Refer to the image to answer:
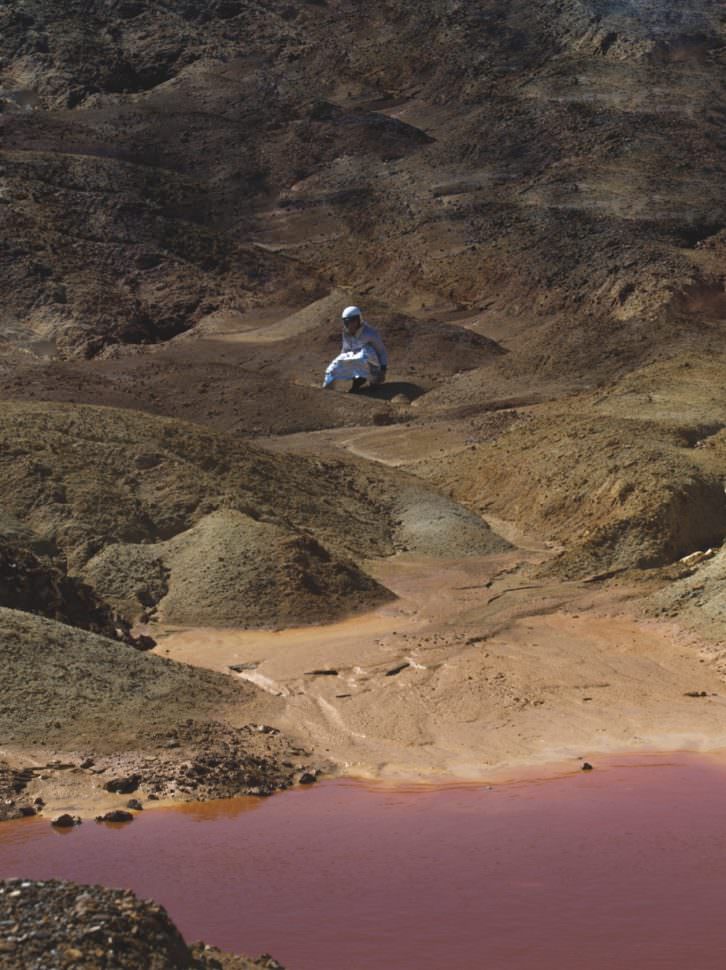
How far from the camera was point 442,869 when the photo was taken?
9969 millimetres

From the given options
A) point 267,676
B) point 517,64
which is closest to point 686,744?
point 267,676

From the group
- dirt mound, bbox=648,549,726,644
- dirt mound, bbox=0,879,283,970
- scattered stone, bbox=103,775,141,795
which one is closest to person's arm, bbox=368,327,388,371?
dirt mound, bbox=648,549,726,644

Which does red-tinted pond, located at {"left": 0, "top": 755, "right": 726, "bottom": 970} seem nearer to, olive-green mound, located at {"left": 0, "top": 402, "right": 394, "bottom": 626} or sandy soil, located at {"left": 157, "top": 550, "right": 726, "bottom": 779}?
sandy soil, located at {"left": 157, "top": 550, "right": 726, "bottom": 779}

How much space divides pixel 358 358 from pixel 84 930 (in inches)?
1055

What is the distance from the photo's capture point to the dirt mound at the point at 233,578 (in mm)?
17047

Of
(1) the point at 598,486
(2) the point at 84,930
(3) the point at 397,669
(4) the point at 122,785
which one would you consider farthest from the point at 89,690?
(1) the point at 598,486

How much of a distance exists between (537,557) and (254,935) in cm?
1159

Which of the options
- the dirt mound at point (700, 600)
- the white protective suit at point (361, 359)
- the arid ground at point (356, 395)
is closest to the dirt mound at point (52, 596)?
the arid ground at point (356, 395)

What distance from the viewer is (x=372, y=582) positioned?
18.2 m

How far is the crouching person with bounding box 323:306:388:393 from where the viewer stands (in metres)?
33.5

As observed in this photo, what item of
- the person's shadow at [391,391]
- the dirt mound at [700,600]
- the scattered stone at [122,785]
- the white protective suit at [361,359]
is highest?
the scattered stone at [122,785]

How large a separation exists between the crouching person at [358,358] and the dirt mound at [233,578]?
1506cm

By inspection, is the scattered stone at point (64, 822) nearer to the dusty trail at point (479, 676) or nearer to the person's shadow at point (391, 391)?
the dusty trail at point (479, 676)

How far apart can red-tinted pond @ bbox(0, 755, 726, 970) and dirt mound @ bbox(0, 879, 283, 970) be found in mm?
1243
